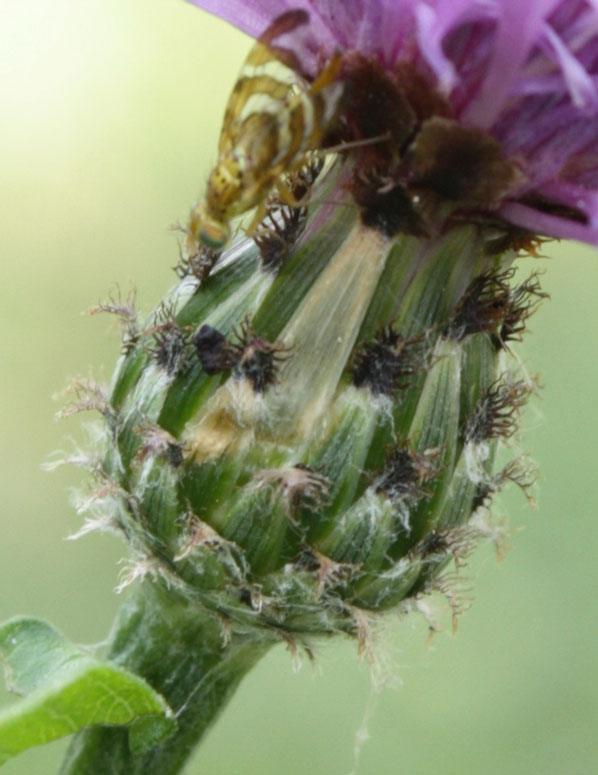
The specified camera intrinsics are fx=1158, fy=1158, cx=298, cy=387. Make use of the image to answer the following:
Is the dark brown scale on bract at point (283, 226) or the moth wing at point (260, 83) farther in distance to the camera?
the dark brown scale on bract at point (283, 226)

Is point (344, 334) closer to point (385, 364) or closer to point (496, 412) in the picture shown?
point (385, 364)

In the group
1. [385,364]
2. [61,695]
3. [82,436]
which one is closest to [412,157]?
[385,364]

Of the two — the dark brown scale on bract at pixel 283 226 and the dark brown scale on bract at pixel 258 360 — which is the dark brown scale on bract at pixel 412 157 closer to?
the dark brown scale on bract at pixel 283 226

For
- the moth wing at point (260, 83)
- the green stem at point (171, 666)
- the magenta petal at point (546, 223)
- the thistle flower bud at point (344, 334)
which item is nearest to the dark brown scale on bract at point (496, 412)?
the thistle flower bud at point (344, 334)

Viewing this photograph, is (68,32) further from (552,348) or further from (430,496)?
(430,496)

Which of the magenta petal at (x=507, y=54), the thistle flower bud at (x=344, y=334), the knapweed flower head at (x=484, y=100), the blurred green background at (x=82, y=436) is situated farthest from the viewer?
the blurred green background at (x=82, y=436)

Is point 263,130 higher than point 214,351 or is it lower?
higher
